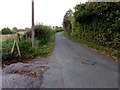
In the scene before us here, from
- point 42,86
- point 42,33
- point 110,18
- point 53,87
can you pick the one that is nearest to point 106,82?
point 53,87

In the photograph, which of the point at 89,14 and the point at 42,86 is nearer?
the point at 42,86

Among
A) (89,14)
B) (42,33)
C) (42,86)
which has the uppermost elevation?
(89,14)

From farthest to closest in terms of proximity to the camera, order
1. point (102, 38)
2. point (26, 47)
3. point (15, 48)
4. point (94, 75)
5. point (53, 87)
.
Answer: point (102, 38), point (26, 47), point (15, 48), point (94, 75), point (53, 87)

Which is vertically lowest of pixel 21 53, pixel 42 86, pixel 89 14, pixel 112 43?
pixel 42 86

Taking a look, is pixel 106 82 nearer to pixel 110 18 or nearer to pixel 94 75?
pixel 94 75

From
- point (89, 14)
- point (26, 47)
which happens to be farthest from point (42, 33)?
point (89, 14)

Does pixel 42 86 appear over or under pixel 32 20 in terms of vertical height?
under

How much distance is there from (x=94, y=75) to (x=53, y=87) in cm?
177

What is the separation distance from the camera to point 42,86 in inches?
115

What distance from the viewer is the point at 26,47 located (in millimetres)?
6691

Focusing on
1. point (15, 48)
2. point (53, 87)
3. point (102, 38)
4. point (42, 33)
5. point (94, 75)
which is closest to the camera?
point (53, 87)

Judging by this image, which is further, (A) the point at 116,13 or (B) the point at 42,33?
(B) the point at 42,33

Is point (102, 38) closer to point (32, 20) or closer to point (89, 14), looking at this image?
point (89, 14)

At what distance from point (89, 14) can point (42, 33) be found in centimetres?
565
